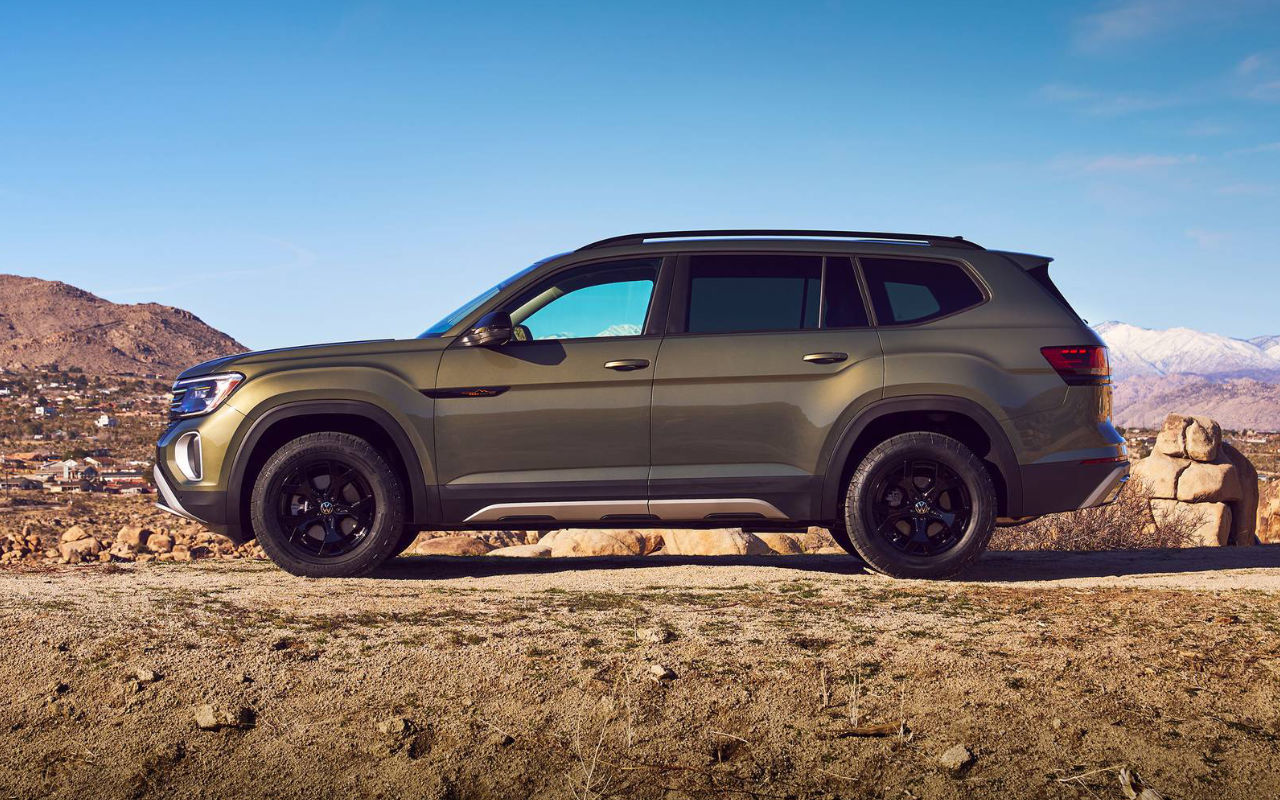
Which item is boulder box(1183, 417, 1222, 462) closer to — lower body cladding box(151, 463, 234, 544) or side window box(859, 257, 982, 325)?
side window box(859, 257, 982, 325)

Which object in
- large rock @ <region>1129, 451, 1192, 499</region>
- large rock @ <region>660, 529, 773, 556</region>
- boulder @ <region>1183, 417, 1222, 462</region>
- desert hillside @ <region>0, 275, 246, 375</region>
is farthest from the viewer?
desert hillside @ <region>0, 275, 246, 375</region>

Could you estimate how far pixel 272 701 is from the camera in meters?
4.64

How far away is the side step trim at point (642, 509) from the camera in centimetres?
673

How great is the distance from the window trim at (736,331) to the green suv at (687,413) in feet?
0.04

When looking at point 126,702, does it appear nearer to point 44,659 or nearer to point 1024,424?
point 44,659

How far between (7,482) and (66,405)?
28.5m

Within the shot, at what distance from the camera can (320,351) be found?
7090 millimetres

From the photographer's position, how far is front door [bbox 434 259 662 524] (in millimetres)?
6754

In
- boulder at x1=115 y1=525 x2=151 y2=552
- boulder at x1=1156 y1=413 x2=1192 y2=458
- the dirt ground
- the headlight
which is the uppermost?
the headlight

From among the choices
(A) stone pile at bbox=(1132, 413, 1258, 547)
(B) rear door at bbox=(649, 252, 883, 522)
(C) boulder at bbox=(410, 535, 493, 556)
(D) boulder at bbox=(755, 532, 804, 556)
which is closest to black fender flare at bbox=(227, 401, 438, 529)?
(B) rear door at bbox=(649, 252, 883, 522)

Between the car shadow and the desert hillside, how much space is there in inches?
4049

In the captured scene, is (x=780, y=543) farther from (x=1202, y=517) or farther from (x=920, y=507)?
(x=920, y=507)

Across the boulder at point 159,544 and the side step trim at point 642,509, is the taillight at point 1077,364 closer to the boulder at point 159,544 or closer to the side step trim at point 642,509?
the side step trim at point 642,509

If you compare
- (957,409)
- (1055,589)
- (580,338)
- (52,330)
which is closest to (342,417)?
(580,338)
